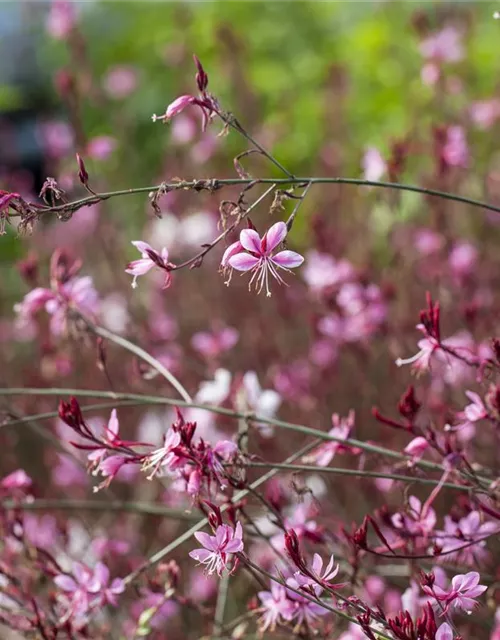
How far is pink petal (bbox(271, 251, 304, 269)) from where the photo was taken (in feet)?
4.73

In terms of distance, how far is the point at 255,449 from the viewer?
10.4 feet

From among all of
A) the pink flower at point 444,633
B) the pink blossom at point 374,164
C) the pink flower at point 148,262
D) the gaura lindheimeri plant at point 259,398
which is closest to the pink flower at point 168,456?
the gaura lindheimeri plant at point 259,398

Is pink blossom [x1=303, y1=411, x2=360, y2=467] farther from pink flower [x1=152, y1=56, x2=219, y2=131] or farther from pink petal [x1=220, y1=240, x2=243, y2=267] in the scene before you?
pink flower [x1=152, y1=56, x2=219, y2=131]

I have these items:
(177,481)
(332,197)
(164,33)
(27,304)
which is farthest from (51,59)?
(177,481)

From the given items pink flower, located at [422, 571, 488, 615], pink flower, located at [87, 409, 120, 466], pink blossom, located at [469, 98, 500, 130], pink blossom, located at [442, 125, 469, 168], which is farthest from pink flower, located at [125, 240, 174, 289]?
pink blossom, located at [469, 98, 500, 130]

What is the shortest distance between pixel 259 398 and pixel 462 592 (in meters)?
0.96

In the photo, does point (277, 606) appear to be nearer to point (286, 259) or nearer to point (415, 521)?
point (415, 521)

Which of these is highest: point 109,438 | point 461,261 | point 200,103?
point 461,261

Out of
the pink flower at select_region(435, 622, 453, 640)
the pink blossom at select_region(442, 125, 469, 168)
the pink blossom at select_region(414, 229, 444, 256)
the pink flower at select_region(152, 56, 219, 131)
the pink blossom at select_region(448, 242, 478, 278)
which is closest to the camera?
the pink flower at select_region(435, 622, 453, 640)

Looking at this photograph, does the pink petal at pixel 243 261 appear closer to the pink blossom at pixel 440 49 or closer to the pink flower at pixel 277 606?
the pink flower at pixel 277 606

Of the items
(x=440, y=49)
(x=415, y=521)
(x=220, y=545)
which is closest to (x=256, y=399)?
(x=415, y=521)

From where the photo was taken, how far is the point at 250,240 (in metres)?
1.44

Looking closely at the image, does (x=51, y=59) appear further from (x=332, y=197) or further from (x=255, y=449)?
(x=255, y=449)

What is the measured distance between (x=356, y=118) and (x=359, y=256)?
7.19 ft
